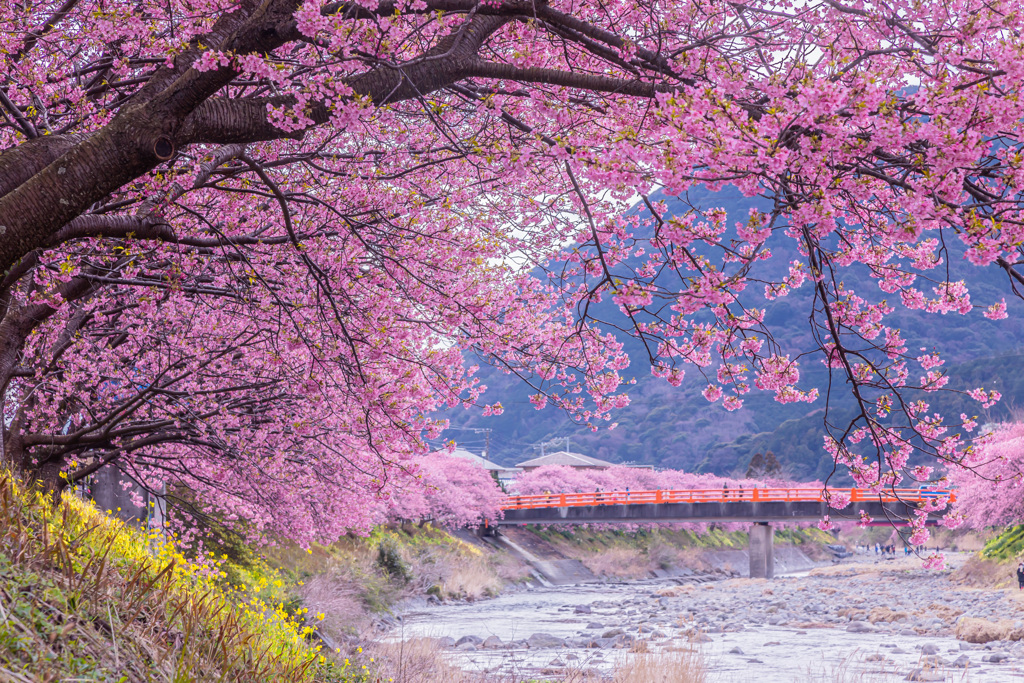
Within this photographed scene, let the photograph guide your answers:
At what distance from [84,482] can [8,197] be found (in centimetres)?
1032

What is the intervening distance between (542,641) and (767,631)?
7901mm

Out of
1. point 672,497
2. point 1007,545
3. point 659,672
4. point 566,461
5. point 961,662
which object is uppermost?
point 566,461

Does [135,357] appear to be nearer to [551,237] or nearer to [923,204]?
[551,237]

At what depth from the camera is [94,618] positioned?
17.0 feet

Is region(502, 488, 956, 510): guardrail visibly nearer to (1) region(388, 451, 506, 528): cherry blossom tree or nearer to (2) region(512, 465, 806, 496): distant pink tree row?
(1) region(388, 451, 506, 528): cherry blossom tree

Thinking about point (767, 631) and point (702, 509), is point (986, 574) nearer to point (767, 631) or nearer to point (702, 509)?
point (767, 631)

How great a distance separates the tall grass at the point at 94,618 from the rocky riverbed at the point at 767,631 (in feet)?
20.1

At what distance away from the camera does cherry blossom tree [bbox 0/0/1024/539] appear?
392cm

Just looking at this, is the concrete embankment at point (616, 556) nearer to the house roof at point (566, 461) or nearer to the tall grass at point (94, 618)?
the house roof at point (566, 461)

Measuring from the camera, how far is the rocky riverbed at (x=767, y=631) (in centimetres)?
1562

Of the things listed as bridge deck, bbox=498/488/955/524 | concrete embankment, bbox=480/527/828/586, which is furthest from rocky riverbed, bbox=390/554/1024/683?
concrete embankment, bbox=480/527/828/586

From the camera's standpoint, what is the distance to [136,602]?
571cm

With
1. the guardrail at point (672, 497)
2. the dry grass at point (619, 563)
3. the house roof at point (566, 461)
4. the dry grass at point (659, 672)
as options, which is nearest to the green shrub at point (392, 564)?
the dry grass at point (659, 672)

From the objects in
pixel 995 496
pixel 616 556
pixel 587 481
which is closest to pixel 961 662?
pixel 995 496
